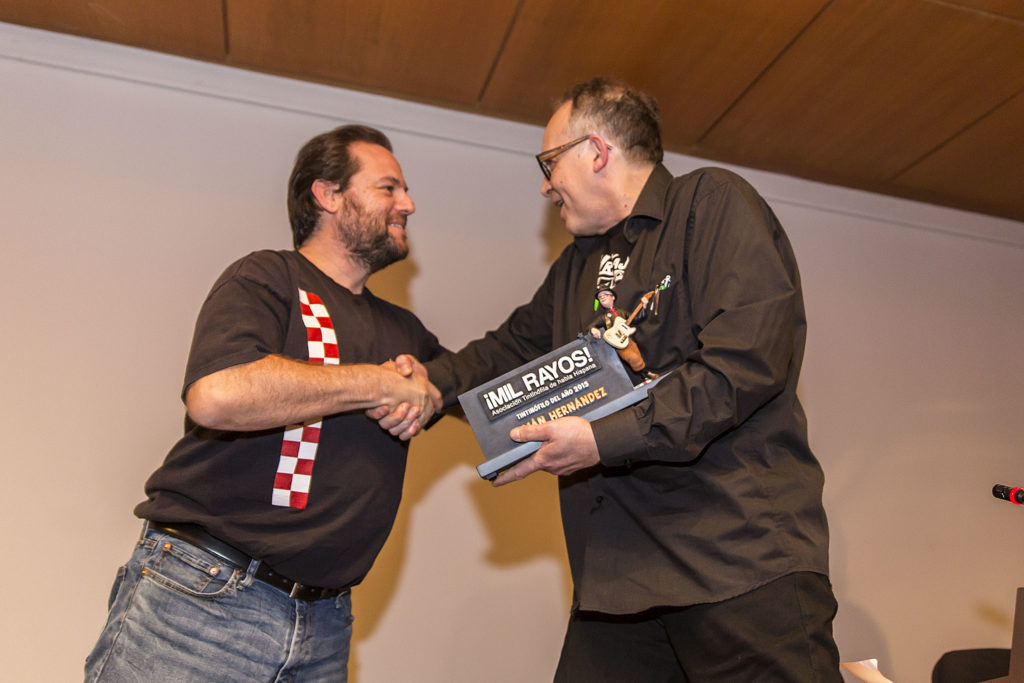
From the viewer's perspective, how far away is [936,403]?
11.5 feet

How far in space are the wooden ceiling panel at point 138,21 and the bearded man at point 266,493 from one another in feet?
4.07

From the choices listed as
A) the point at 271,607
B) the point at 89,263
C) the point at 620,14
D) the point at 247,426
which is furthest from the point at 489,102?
the point at 271,607

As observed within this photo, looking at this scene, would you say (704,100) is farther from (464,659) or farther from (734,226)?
(464,659)

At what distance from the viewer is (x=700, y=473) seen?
1.60m

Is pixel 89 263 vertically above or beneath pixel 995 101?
above

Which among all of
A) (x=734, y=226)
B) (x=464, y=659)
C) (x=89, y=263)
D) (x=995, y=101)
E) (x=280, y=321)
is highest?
(x=89, y=263)

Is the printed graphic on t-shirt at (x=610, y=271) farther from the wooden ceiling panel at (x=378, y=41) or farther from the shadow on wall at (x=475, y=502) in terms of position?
the wooden ceiling panel at (x=378, y=41)

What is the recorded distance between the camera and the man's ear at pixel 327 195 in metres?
2.29

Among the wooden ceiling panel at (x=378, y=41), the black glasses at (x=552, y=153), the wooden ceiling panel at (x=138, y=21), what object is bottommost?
the black glasses at (x=552, y=153)

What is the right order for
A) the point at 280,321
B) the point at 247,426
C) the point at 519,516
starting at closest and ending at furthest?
1. the point at 247,426
2. the point at 280,321
3. the point at 519,516

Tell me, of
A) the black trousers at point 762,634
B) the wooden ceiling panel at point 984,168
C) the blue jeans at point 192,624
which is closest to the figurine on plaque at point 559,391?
the black trousers at point 762,634

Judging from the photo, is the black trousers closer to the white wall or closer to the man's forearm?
the man's forearm

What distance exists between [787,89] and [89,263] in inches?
104

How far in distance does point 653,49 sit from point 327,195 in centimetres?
136
